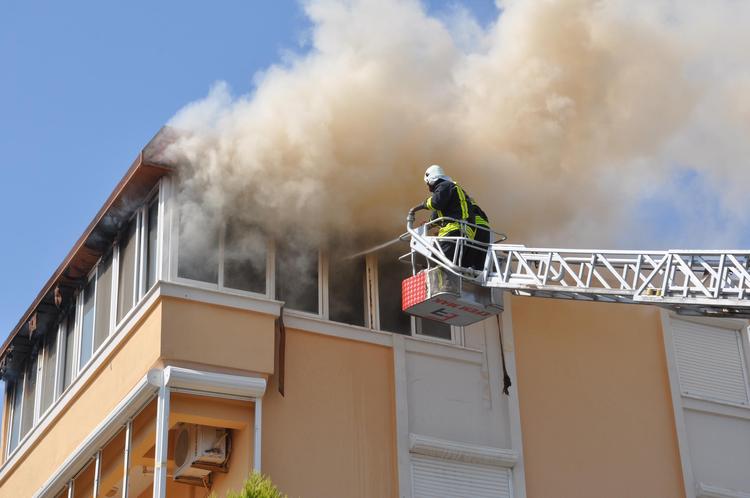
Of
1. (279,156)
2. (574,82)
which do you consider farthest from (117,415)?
(574,82)

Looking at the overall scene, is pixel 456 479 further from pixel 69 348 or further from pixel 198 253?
pixel 69 348

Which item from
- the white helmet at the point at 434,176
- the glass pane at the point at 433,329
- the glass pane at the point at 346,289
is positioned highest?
the white helmet at the point at 434,176

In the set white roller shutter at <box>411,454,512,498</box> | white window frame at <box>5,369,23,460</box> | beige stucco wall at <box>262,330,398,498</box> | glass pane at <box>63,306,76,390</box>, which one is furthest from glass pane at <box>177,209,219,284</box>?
white window frame at <box>5,369,23,460</box>

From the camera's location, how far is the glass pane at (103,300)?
1831 cm

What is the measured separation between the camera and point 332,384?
54.5 feet

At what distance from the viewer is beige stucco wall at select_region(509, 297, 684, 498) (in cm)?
1803

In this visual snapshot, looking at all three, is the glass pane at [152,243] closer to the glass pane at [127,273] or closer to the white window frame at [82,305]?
the glass pane at [127,273]

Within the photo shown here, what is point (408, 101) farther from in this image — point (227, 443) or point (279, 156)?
point (227, 443)

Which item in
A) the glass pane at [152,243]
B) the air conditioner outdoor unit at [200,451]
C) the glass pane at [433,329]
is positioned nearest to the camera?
the air conditioner outdoor unit at [200,451]

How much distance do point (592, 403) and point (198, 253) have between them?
6100 mm

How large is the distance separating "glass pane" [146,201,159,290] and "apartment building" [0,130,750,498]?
37 mm

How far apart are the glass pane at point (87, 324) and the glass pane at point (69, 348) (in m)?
0.36

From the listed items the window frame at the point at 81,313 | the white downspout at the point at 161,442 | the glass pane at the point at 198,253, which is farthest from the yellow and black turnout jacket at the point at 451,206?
the window frame at the point at 81,313

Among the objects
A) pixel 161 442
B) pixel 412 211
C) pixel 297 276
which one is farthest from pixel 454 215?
pixel 161 442
